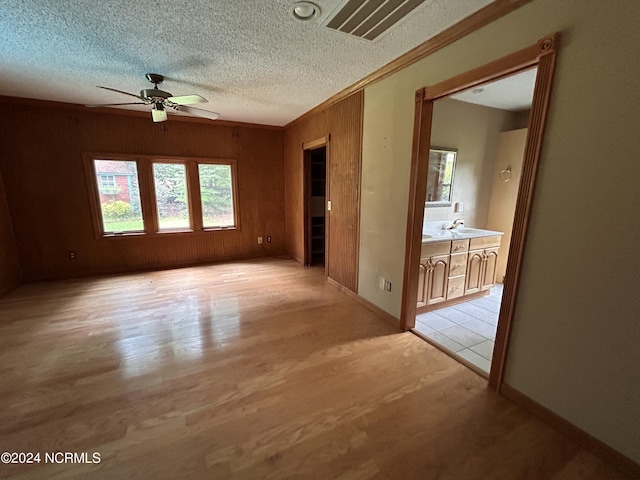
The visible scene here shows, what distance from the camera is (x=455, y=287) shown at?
317cm

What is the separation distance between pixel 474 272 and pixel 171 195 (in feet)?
15.4

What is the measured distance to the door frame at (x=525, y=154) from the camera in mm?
1471

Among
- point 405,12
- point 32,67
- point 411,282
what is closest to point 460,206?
point 411,282

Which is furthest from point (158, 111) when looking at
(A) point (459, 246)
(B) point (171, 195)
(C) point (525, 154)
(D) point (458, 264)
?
(D) point (458, 264)

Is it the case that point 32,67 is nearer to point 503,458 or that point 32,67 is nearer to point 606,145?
point 606,145

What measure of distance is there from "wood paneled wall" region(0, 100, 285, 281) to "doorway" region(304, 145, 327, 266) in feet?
3.08

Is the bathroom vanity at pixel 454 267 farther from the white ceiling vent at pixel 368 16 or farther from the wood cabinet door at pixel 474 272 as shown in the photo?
the white ceiling vent at pixel 368 16

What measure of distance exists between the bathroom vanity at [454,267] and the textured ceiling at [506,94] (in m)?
1.47

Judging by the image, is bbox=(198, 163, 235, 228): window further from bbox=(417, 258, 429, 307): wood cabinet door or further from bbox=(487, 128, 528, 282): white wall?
bbox=(487, 128, 528, 282): white wall

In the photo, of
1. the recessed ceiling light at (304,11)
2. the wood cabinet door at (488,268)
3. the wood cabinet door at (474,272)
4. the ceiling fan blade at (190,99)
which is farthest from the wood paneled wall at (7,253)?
the wood cabinet door at (488,268)

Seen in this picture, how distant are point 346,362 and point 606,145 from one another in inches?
79.8

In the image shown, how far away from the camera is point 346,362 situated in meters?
2.15

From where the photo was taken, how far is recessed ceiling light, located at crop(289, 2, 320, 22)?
5.36 feet

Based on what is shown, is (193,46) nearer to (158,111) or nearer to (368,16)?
(158,111)
